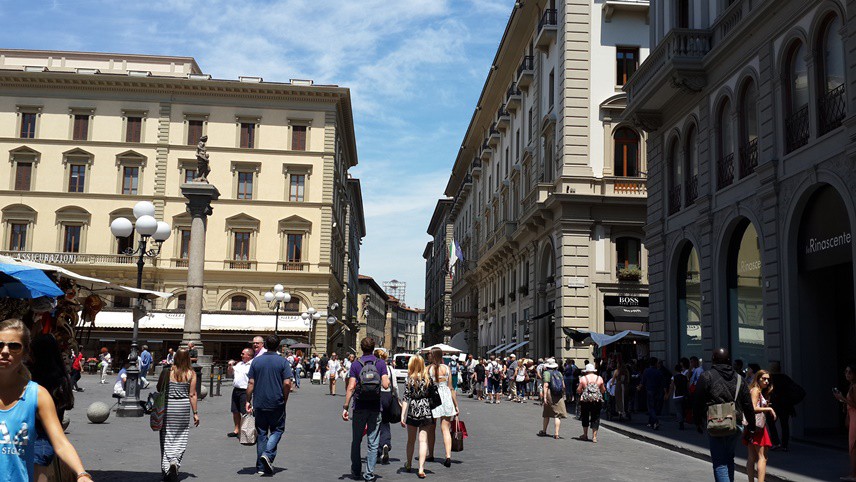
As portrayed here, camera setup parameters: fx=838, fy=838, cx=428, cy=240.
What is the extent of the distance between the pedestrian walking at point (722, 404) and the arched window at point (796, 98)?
8.83 m

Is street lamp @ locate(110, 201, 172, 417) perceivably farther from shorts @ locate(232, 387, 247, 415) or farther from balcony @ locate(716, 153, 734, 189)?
balcony @ locate(716, 153, 734, 189)

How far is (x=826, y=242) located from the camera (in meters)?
15.7

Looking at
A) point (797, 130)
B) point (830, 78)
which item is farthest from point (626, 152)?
point (830, 78)

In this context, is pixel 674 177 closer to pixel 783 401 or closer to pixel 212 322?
pixel 783 401

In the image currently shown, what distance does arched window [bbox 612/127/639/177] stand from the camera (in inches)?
1357

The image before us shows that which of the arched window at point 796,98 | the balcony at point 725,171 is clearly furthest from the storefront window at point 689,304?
the arched window at point 796,98

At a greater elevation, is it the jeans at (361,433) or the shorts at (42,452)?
the shorts at (42,452)

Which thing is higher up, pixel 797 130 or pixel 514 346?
pixel 797 130

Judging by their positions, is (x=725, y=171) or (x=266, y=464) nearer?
(x=266, y=464)

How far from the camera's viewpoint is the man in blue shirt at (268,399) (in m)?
10.5

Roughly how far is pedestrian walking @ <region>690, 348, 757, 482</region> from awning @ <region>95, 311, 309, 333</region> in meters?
43.7

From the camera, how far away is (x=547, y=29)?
36688 millimetres

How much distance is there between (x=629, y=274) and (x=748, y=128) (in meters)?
15.5

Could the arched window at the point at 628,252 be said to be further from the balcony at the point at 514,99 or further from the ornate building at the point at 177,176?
the ornate building at the point at 177,176
